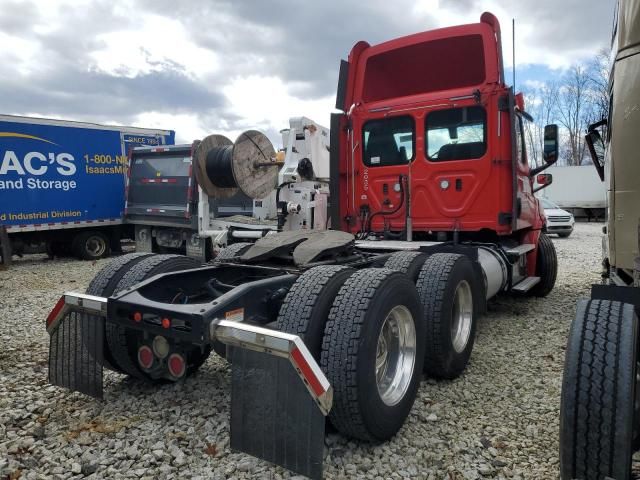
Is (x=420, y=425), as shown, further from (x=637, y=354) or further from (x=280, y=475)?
(x=637, y=354)

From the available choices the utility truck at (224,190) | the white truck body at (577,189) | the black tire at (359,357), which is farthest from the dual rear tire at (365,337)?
the white truck body at (577,189)

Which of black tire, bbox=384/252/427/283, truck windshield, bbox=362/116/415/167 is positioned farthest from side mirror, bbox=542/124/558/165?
black tire, bbox=384/252/427/283

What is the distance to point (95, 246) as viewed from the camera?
12.2m

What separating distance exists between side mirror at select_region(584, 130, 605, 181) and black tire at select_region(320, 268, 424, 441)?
315cm

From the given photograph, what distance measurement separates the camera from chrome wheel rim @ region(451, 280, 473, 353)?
13.5ft

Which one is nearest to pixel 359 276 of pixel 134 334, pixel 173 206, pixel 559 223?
pixel 134 334

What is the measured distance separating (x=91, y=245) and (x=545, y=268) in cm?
1008

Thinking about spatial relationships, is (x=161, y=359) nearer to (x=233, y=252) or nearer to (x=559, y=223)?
(x=233, y=252)

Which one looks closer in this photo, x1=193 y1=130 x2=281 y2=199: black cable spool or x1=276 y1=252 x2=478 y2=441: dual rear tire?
x1=276 y1=252 x2=478 y2=441: dual rear tire

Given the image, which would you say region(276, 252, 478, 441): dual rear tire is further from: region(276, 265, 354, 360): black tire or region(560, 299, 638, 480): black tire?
region(560, 299, 638, 480): black tire

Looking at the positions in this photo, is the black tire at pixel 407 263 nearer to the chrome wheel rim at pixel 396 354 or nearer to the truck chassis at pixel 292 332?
the truck chassis at pixel 292 332

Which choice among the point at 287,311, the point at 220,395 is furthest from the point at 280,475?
the point at 220,395

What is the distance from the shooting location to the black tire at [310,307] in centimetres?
269

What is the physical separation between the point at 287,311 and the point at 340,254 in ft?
4.90
